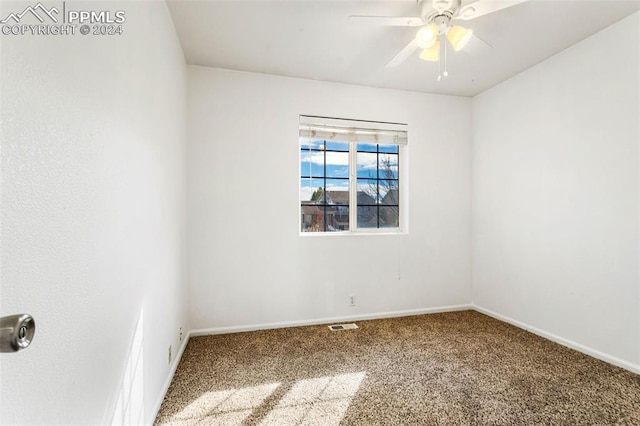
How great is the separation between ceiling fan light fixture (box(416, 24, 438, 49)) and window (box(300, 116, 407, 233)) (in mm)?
1438

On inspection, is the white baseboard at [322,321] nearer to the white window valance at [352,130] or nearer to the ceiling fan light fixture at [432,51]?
the white window valance at [352,130]

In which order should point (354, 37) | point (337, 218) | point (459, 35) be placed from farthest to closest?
point (337, 218)
point (354, 37)
point (459, 35)

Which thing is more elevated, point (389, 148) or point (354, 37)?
point (354, 37)

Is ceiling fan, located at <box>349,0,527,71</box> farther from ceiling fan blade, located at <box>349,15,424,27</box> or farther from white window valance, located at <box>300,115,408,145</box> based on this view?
white window valance, located at <box>300,115,408,145</box>

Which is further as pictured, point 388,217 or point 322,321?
point 388,217

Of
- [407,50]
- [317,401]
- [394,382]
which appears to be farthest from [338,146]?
[317,401]

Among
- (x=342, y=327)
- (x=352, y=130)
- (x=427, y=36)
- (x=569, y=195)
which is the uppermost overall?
(x=427, y=36)

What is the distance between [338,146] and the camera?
11.5 feet

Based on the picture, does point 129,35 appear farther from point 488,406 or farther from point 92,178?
point 488,406

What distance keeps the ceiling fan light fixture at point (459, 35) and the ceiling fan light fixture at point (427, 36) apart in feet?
0.39

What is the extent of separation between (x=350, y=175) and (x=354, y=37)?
1.43 meters

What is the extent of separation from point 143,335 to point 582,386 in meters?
2.71

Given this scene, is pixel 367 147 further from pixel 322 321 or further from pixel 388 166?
pixel 322 321

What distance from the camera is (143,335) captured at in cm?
155
